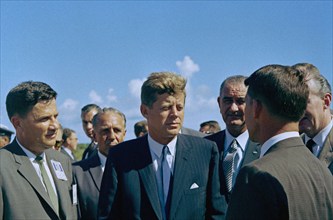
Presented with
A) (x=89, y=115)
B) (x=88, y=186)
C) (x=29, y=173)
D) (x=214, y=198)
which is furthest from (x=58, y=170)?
(x=89, y=115)

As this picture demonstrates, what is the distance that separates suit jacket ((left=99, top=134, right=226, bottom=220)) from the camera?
13.9 ft

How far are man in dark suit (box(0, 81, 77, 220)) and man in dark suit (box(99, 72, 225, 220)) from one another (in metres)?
0.53

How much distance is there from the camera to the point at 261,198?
8.52 feet

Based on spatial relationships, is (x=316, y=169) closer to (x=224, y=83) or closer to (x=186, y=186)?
(x=186, y=186)

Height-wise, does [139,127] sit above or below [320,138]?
below

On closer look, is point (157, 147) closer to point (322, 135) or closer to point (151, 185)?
point (151, 185)

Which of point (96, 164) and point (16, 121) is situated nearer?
point (16, 121)

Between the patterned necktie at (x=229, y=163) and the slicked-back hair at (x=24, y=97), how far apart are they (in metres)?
1.93

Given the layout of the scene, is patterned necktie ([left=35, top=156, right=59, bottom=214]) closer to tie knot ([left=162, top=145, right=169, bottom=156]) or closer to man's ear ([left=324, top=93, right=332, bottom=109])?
tie knot ([left=162, top=145, right=169, bottom=156])

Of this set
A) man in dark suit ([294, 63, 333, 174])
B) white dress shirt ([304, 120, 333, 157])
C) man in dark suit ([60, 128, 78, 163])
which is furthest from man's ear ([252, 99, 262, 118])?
man in dark suit ([60, 128, 78, 163])

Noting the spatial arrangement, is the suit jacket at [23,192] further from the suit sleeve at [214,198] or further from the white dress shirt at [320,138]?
the white dress shirt at [320,138]

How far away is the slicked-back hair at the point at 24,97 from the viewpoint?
4645 mm

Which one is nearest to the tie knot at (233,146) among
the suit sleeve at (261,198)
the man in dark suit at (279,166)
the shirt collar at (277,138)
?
the man in dark suit at (279,166)

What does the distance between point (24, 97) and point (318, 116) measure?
2.71 metres
